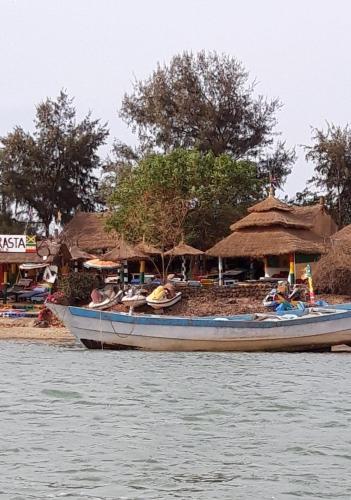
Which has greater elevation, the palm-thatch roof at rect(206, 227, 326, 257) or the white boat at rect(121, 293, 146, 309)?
the palm-thatch roof at rect(206, 227, 326, 257)

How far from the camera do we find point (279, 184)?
5262 centimetres

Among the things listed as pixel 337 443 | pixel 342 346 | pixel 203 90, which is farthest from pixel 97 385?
pixel 203 90

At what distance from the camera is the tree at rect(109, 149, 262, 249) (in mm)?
38375

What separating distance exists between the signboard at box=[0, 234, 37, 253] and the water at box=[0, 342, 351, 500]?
1737cm

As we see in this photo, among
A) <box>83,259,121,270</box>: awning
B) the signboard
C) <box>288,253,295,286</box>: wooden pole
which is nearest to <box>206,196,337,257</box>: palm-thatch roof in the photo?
<box>288,253,295,286</box>: wooden pole

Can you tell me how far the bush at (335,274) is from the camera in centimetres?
3181

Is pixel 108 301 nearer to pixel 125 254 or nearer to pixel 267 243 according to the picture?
pixel 125 254

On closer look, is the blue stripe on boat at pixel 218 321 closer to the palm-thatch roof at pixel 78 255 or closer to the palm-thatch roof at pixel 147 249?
the palm-thatch roof at pixel 147 249

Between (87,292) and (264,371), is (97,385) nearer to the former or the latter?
(264,371)

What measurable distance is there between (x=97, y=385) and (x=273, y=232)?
21730mm

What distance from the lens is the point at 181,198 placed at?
127ft

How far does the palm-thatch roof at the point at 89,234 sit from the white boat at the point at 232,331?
18552 millimetres

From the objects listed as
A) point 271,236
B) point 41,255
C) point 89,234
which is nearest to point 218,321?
point 271,236

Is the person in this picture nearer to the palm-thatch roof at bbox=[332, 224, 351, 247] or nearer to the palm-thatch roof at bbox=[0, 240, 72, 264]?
the palm-thatch roof at bbox=[332, 224, 351, 247]
